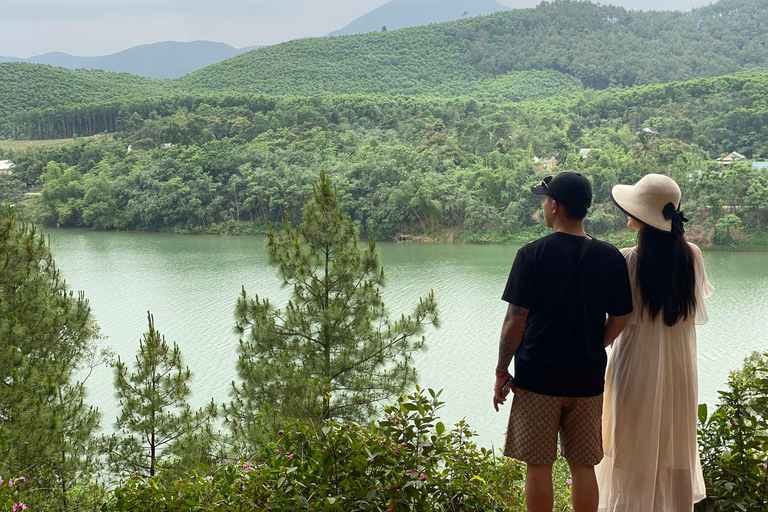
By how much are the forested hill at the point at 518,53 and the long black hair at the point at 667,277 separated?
49925 millimetres

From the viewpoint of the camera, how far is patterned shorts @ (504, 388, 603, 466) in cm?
157

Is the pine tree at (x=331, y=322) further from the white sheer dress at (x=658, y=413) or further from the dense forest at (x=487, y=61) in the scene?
the dense forest at (x=487, y=61)

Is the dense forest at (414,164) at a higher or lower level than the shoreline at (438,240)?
higher

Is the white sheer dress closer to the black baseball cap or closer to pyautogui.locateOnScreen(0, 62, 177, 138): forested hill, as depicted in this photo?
the black baseball cap

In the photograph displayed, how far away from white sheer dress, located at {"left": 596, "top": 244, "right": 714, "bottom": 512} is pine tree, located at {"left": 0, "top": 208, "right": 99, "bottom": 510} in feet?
9.37

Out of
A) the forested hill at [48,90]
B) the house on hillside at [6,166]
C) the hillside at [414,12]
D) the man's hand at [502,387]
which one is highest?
the hillside at [414,12]

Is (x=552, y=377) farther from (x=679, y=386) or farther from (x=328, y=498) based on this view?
(x=328, y=498)

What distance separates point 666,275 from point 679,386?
29cm

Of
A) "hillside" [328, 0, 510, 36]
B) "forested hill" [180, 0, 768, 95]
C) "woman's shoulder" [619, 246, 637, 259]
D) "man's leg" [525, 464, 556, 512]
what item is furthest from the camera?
"hillside" [328, 0, 510, 36]

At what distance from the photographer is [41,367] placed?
4.25m

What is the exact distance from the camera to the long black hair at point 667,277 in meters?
1.64

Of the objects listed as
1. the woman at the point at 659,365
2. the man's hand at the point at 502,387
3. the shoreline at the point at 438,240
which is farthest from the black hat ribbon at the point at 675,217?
the shoreline at the point at 438,240

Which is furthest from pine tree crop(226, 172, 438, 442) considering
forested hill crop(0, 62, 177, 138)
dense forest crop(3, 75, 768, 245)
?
forested hill crop(0, 62, 177, 138)

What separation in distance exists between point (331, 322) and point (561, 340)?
12.6 feet
